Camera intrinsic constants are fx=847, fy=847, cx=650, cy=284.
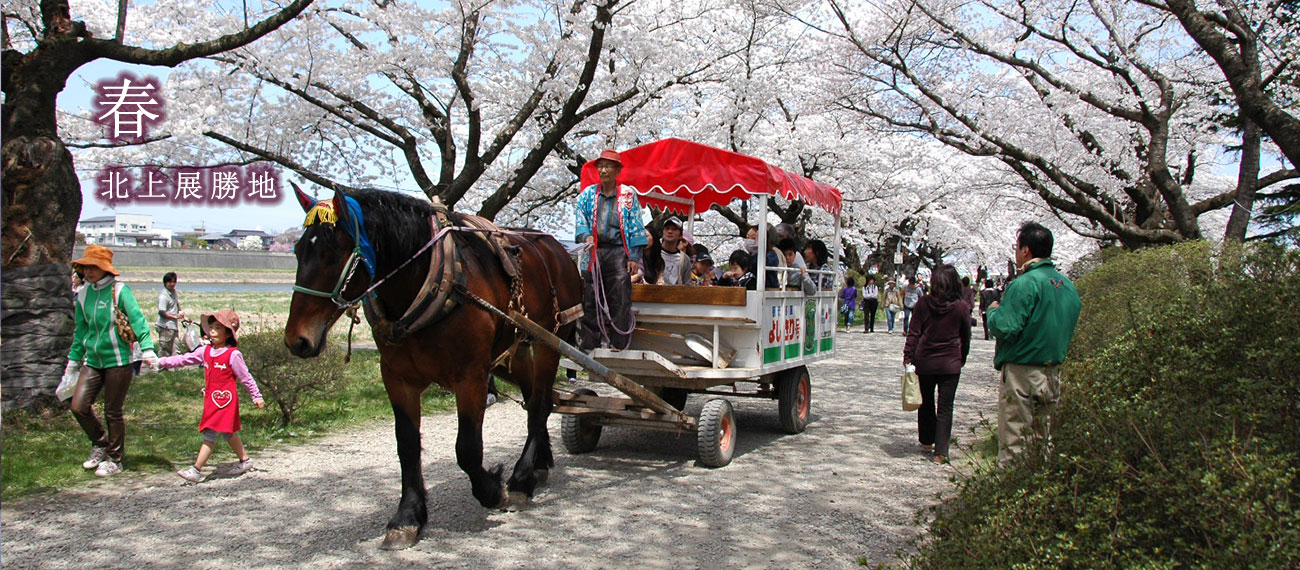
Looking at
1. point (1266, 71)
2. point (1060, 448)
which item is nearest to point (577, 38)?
point (1266, 71)

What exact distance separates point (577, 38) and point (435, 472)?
8746 mm

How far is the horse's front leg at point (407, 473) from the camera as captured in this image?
4.61m

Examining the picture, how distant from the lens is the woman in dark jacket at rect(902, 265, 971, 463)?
7.05 meters

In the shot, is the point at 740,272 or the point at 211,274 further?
the point at 211,274

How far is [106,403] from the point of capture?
6184 millimetres

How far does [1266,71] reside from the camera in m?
13.4

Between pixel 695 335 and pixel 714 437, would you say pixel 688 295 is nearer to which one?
pixel 695 335

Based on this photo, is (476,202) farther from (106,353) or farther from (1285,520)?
(1285,520)

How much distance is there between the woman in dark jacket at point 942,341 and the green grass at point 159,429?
18.0 ft

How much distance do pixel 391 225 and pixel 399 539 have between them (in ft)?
5.61

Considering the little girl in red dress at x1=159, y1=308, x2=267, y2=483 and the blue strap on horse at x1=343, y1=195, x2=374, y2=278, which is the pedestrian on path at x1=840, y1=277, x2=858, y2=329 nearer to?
the little girl in red dress at x1=159, y1=308, x2=267, y2=483

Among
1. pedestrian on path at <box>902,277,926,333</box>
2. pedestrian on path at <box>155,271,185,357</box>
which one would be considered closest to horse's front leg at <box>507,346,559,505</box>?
pedestrian on path at <box>155,271,185,357</box>

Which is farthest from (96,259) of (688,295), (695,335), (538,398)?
(695,335)

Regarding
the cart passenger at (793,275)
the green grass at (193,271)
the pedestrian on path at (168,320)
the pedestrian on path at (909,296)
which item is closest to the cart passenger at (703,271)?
the cart passenger at (793,275)
